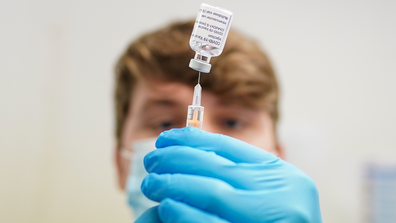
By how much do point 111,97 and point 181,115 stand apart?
0.73 meters

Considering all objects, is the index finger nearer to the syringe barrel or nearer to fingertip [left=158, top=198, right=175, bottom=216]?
the syringe barrel

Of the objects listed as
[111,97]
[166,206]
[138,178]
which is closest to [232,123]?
[138,178]

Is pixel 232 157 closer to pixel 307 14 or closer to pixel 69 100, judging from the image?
pixel 69 100

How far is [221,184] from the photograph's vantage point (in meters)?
0.59

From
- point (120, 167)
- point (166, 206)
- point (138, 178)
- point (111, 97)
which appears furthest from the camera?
point (111, 97)

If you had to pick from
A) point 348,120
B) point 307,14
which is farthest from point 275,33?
point 348,120

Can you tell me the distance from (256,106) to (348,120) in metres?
0.92

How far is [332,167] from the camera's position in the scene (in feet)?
5.70

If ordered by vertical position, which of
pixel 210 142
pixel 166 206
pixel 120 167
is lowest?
pixel 120 167

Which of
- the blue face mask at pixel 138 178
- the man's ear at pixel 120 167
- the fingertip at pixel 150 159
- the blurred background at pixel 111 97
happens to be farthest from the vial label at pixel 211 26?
the blurred background at pixel 111 97

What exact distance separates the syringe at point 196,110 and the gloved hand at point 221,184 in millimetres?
36

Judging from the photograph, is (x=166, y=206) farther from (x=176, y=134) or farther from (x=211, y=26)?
(x=211, y=26)

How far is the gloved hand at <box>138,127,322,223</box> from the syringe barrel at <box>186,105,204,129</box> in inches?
1.4

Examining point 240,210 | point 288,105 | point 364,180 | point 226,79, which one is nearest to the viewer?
point 240,210
